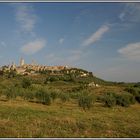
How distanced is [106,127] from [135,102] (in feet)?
88.8

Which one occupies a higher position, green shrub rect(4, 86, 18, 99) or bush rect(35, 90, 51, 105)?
green shrub rect(4, 86, 18, 99)

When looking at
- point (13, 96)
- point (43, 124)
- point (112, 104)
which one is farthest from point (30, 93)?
point (43, 124)

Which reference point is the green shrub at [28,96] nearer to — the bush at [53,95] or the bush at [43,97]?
the bush at [43,97]

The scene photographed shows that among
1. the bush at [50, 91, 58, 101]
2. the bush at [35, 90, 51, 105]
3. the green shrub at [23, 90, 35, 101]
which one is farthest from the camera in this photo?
the green shrub at [23, 90, 35, 101]

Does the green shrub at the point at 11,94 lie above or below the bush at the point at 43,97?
above

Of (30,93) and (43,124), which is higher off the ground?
(30,93)

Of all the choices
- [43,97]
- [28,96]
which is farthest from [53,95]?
[28,96]

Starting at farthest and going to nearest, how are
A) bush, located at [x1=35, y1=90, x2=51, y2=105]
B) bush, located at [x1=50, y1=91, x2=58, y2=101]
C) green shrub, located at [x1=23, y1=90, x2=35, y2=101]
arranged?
green shrub, located at [x1=23, y1=90, x2=35, y2=101] → bush, located at [x1=50, y1=91, x2=58, y2=101] → bush, located at [x1=35, y1=90, x2=51, y2=105]

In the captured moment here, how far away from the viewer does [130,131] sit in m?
14.5

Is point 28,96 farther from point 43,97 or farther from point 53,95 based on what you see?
point 43,97

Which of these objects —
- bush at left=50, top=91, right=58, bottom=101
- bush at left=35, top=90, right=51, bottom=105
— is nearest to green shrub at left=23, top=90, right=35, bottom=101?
bush at left=35, top=90, right=51, bottom=105

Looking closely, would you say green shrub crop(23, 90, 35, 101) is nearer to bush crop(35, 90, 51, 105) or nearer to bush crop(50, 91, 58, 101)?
bush crop(35, 90, 51, 105)

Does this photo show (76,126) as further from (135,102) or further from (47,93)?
(135,102)

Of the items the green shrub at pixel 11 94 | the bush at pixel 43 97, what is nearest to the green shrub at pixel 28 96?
the bush at pixel 43 97
